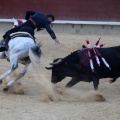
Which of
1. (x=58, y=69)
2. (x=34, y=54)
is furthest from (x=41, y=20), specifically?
(x=58, y=69)

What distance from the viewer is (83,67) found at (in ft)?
23.4

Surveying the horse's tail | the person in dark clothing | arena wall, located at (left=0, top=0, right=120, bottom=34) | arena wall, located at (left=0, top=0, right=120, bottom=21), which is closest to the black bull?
the horse's tail

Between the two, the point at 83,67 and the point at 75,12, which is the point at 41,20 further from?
the point at 75,12

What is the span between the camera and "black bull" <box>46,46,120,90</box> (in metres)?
7.14

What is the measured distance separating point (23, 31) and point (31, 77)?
131 cm

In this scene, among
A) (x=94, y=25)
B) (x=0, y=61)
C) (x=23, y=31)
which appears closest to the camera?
(x=23, y=31)

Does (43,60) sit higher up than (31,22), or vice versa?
(31,22)

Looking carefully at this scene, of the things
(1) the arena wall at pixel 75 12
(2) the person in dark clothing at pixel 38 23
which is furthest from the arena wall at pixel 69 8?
(2) the person in dark clothing at pixel 38 23

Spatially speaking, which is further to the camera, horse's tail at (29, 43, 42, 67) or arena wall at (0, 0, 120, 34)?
arena wall at (0, 0, 120, 34)

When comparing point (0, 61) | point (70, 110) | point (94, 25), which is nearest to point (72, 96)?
point (70, 110)

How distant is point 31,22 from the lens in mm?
7496

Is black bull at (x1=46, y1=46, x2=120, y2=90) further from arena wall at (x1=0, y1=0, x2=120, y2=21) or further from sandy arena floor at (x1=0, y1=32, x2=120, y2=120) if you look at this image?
arena wall at (x1=0, y1=0, x2=120, y2=21)

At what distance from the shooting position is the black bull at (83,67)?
7141 millimetres

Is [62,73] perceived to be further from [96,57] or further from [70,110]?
[70,110]
